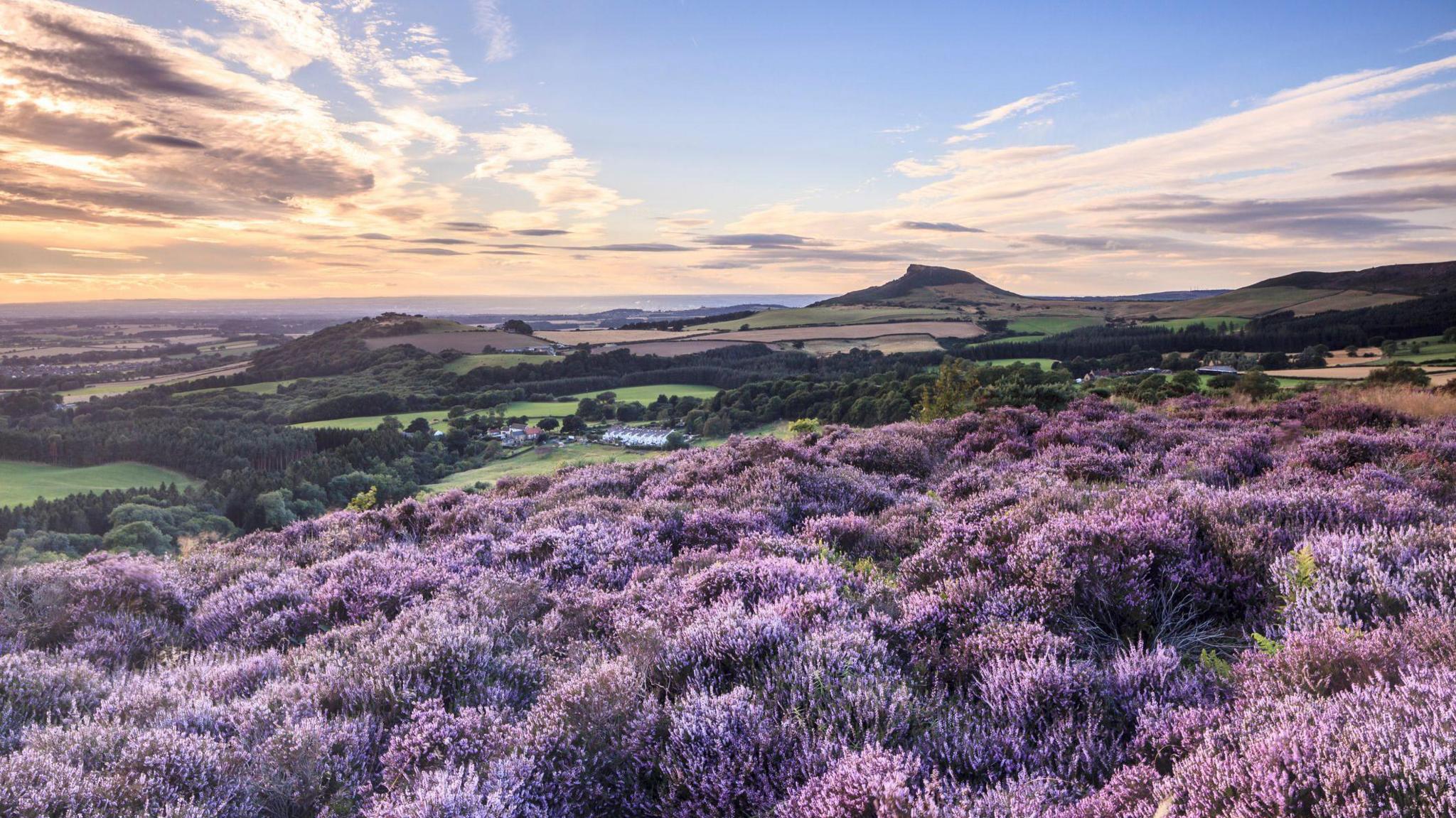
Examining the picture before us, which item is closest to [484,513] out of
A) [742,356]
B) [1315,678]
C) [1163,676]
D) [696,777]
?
[696,777]

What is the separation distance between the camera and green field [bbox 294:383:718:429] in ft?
273

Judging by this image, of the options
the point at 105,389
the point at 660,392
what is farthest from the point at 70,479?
the point at 105,389

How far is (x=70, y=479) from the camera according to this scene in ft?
191

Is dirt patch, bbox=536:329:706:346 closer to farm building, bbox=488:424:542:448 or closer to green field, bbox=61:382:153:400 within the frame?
farm building, bbox=488:424:542:448

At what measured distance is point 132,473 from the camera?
6231cm

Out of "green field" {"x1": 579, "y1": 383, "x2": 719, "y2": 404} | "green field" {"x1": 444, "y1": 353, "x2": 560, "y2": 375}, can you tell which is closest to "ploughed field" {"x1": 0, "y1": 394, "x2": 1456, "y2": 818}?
"green field" {"x1": 579, "y1": 383, "x2": 719, "y2": 404}

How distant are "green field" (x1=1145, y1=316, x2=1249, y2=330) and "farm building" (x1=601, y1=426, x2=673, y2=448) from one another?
75.1 meters

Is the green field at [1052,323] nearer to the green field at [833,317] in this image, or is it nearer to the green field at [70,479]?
the green field at [833,317]

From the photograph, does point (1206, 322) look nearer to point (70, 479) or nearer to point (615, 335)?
point (615, 335)

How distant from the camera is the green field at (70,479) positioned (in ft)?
163

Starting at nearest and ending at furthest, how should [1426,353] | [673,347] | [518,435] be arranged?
[1426,353] < [518,435] < [673,347]

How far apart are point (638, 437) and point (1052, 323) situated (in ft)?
315

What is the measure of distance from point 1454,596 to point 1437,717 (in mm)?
2282

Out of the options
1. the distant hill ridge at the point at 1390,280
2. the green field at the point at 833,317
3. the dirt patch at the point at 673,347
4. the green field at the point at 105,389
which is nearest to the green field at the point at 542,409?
the dirt patch at the point at 673,347
